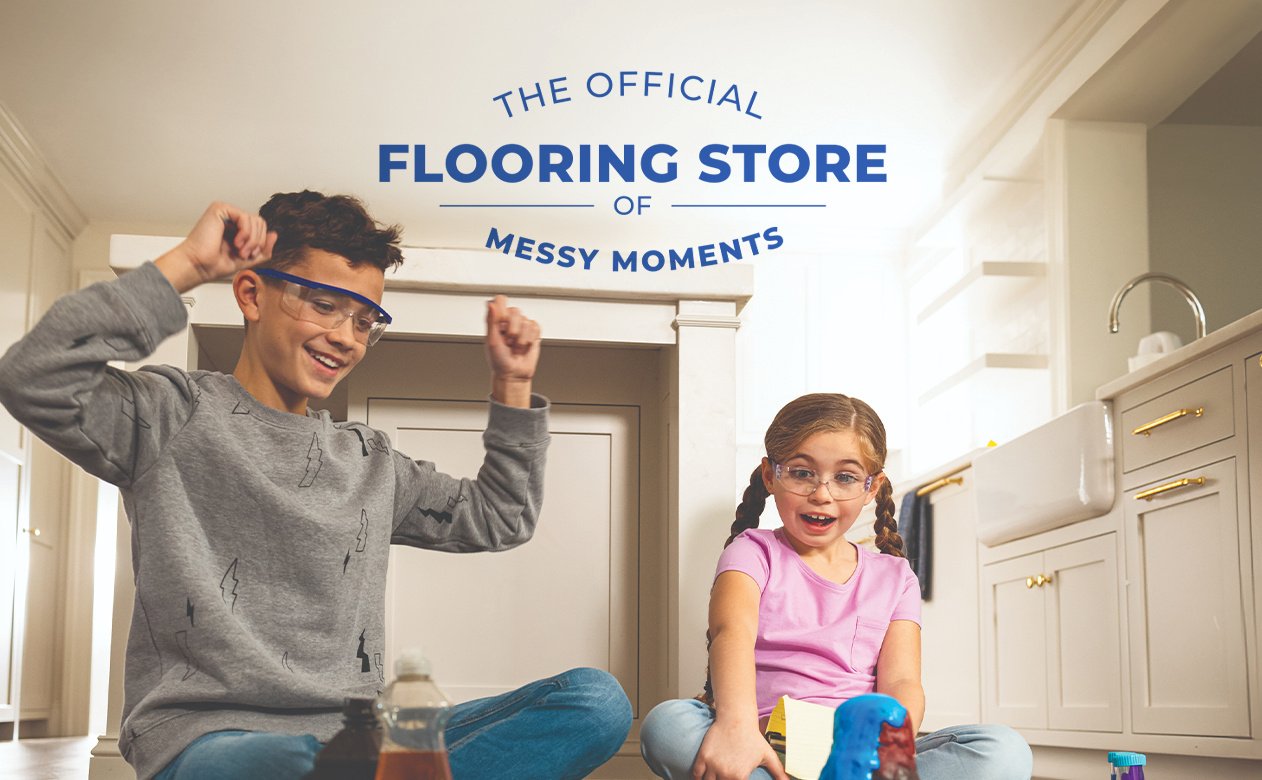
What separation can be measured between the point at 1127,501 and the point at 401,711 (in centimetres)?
236

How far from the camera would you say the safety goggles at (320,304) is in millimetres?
1288

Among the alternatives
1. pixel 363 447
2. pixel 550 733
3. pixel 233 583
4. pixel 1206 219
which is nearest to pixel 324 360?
pixel 363 447

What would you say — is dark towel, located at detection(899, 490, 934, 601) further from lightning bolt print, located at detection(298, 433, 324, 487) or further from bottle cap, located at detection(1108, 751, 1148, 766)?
lightning bolt print, located at detection(298, 433, 324, 487)

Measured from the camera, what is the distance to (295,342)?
1297 millimetres

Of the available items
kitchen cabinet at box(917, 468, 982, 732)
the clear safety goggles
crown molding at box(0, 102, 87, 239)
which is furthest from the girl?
crown molding at box(0, 102, 87, 239)

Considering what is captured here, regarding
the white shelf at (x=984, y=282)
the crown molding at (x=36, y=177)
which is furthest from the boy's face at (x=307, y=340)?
the crown molding at (x=36, y=177)

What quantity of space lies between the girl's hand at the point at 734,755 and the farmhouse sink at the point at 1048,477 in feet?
5.55

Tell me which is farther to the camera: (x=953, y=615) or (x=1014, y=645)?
(x=953, y=615)

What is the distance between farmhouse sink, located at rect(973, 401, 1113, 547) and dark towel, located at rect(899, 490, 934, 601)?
1.73 ft

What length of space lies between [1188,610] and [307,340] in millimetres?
1932

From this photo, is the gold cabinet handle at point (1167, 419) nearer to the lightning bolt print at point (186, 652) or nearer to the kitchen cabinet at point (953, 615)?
the kitchen cabinet at point (953, 615)

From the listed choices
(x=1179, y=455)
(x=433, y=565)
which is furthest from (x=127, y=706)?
(x=1179, y=455)

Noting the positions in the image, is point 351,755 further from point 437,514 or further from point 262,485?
point 437,514

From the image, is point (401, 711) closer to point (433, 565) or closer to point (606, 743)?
point (606, 743)
